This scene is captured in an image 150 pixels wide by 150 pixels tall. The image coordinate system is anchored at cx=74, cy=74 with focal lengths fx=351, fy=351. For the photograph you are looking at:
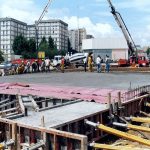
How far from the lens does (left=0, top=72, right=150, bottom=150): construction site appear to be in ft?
29.1

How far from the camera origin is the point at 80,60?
157ft

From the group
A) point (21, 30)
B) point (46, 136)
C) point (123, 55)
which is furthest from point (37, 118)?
point (21, 30)

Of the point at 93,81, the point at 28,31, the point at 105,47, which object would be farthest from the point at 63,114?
the point at 28,31

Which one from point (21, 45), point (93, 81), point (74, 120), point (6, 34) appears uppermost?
point (6, 34)

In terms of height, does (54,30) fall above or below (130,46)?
above

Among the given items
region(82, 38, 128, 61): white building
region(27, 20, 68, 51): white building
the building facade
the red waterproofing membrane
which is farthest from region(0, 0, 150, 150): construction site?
region(27, 20, 68, 51): white building

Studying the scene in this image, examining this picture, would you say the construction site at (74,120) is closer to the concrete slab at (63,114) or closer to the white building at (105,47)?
the concrete slab at (63,114)

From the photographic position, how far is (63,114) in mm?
11500

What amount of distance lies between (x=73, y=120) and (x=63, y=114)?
110 centimetres

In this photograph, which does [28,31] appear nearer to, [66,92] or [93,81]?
[93,81]

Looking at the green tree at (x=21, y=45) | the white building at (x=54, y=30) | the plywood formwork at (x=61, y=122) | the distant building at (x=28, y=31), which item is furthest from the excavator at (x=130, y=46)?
the white building at (x=54, y=30)

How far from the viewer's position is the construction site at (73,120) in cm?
888

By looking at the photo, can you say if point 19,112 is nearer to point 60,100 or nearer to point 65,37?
point 60,100

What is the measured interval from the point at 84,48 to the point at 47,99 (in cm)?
7775
